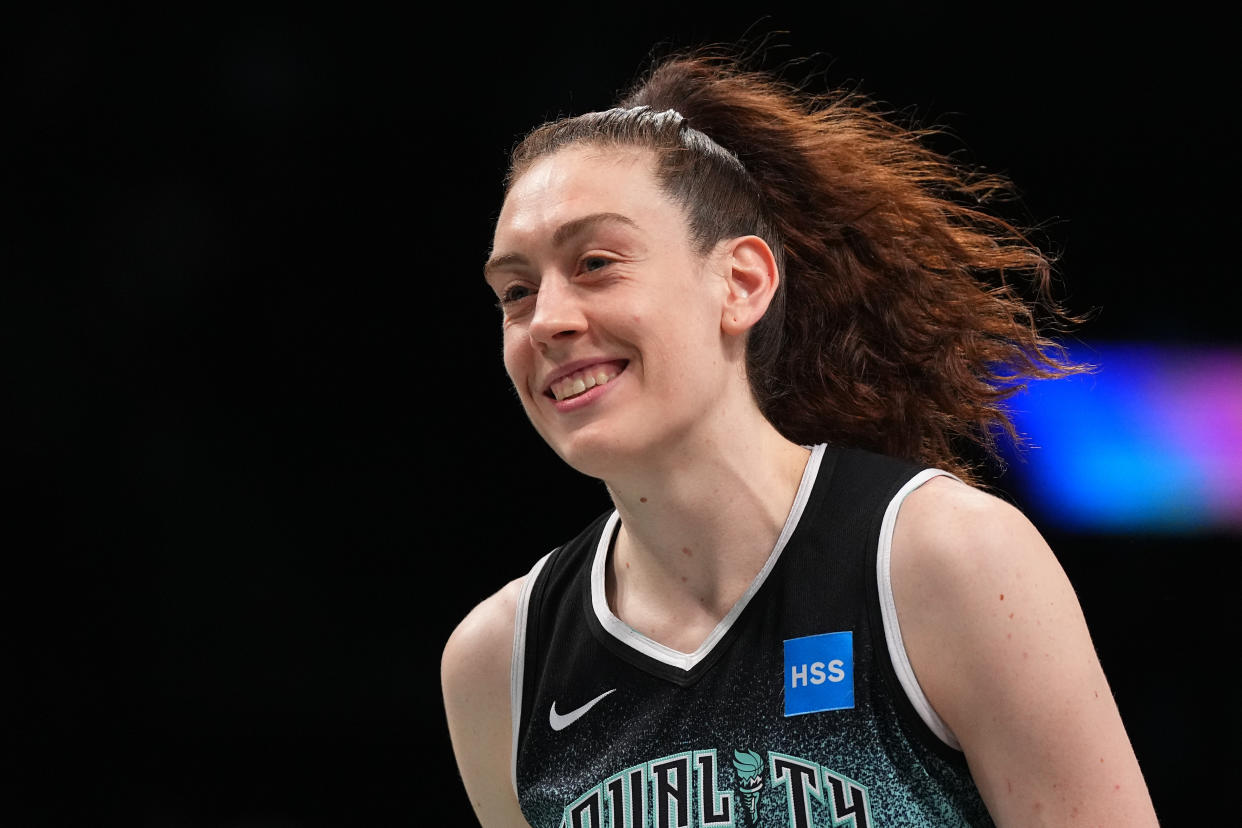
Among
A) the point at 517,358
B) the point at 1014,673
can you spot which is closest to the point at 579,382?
the point at 517,358

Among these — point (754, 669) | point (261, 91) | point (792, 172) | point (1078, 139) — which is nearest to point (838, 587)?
point (754, 669)

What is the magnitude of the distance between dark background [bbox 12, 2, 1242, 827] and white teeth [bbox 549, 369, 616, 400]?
1.92 m

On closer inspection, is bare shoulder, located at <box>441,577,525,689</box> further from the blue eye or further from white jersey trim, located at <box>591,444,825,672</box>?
the blue eye

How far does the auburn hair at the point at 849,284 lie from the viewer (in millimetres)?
2201

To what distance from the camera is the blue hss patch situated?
5.85 ft

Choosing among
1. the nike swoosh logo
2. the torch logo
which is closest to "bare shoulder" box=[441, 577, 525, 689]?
the nike swoosh logo

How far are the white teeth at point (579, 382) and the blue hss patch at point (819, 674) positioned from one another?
0.44 metres

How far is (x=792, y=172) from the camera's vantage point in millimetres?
2234

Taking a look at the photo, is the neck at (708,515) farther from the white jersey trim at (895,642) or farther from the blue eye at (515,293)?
the blue eye at (515,293)

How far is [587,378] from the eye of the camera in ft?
6.19

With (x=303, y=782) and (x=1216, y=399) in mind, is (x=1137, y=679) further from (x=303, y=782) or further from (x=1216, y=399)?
(x=303, y=782)

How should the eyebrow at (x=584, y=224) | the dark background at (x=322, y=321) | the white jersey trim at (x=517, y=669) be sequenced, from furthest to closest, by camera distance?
the dark background at (x=322, y=321)
the white jersey trim at (x=517, y=669)
the eyebrow at (x=584, y=224)

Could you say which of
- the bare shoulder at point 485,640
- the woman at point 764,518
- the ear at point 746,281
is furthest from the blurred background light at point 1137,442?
the bare shoulder at point 485,640

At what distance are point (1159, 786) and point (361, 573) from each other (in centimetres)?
214
